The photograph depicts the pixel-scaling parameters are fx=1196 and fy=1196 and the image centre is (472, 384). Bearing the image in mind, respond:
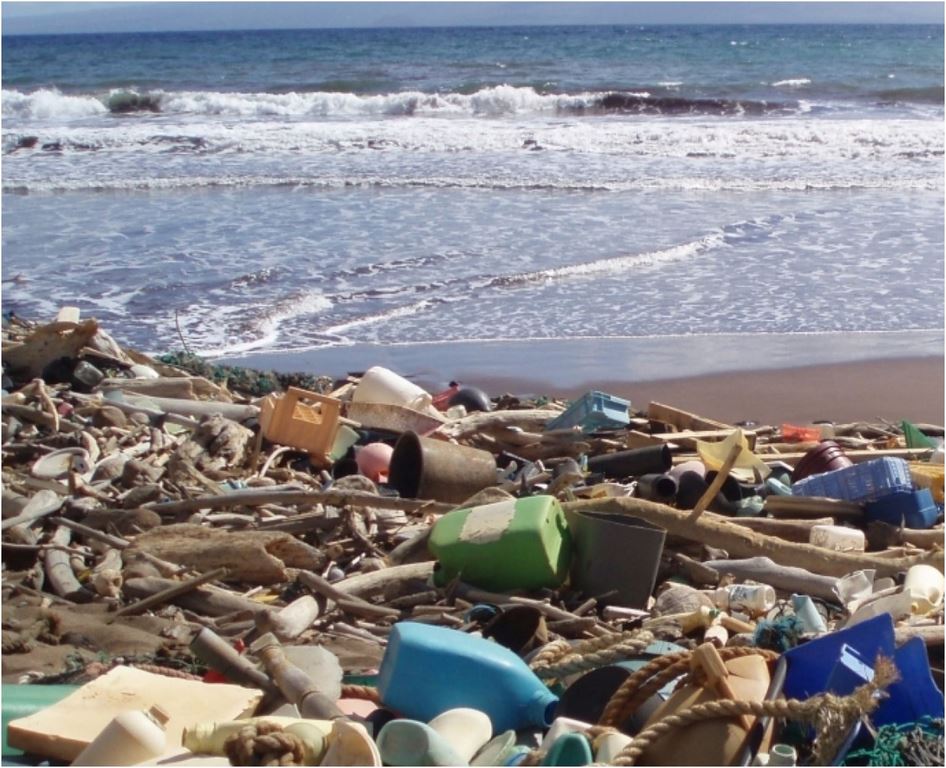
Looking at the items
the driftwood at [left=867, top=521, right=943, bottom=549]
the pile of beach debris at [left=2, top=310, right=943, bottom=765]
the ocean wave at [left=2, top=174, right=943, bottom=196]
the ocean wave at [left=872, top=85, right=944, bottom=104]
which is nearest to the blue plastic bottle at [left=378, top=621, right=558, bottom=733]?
the pile of beach debris at [left=2, top=310, right=943, bottom=765]

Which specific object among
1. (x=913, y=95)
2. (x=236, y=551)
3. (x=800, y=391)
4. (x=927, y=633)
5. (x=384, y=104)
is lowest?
(x=800, y=391)

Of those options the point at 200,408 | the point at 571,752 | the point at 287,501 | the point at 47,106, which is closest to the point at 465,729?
the point at 571,752

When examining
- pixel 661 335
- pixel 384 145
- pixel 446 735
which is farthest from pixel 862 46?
pixel 446 735

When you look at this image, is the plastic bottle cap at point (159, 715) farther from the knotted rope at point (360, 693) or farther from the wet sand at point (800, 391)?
the wet sand at point (800, 391)

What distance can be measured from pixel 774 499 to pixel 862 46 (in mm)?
39311

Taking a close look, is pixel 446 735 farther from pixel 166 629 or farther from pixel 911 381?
pixel 911 381

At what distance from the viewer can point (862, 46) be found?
40.2 metres

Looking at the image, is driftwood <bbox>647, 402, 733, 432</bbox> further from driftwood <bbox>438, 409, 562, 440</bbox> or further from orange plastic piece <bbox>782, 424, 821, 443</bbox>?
driftwood <bbox>438, 409, 562, 440</bbox>

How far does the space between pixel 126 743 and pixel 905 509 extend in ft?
9.97

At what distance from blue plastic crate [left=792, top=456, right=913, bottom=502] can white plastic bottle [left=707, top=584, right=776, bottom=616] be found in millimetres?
1007

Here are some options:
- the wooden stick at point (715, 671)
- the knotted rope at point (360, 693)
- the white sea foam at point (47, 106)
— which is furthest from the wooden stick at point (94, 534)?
the white sea foam at point (47, 106)

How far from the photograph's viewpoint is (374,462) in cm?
531

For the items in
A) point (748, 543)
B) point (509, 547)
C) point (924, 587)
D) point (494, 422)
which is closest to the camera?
point (924, 587)

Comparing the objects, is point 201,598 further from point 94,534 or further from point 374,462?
point 374,462
